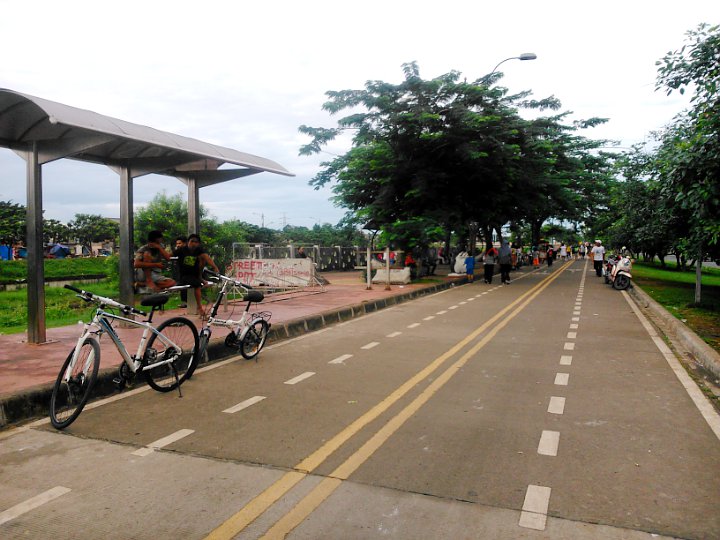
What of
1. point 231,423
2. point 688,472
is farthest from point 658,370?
point 231,423

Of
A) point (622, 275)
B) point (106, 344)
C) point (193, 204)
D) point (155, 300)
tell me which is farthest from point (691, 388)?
point (622, 275)

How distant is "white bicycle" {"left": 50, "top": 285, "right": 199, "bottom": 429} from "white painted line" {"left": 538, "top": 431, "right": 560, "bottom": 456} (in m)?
3.78

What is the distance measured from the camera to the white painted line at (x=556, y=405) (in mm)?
5680

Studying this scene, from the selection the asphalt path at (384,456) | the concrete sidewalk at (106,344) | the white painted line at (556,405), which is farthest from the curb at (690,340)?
the concrete sidewalk at (106,344)

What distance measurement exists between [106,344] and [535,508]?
669 centimetres

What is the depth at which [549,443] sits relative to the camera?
15.6ft

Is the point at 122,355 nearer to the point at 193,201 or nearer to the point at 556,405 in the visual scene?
the point at 556,405

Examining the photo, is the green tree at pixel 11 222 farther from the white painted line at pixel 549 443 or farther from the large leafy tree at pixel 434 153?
the white painted line at pixel 549 443

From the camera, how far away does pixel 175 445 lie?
473 centimetres

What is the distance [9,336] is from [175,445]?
6.01m

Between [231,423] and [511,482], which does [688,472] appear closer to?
[511,482]

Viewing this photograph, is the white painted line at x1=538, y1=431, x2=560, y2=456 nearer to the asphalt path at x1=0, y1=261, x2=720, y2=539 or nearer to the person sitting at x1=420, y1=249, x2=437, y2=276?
the asphalt path at x1=0, y1=261, x2=720, y2=539

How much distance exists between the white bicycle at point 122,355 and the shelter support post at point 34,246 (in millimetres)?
2457

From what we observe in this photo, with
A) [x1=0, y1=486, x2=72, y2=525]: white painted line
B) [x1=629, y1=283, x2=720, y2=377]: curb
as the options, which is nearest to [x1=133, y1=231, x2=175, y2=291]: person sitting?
[x1=0, y1=486, x2=72, y2=525]: white painted line
